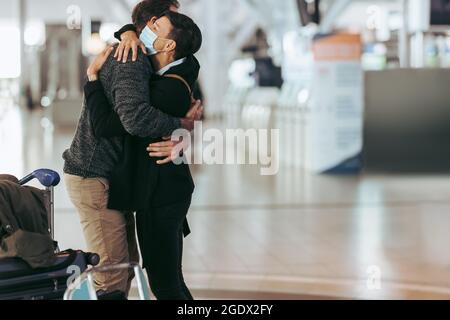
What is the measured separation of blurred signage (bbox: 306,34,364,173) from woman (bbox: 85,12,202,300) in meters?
8.66

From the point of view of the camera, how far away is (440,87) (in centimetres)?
1223

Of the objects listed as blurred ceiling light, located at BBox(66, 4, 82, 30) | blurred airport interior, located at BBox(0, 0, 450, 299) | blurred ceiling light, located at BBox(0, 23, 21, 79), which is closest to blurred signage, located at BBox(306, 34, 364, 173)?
blurred airport interior, located at BBox(0, 0, 450, 299)

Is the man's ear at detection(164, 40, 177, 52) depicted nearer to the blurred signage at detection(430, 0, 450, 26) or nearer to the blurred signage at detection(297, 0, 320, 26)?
the blurred signage at detection(430, 0, 450, 26)

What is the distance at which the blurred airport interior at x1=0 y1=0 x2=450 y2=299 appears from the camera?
5.97 meters

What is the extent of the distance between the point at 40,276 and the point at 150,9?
3.11 feet

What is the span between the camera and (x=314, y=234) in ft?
24.5

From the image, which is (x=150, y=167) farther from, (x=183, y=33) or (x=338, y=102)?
(x=338, y=102)

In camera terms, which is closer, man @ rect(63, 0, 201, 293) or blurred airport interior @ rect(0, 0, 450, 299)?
man @ rect(63, 0, 201, 293)

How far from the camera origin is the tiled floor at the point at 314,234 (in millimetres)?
5645

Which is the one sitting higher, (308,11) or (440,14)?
(308,11)

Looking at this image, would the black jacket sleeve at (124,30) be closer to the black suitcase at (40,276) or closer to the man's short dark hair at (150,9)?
the man's short dark hair at (150,9)

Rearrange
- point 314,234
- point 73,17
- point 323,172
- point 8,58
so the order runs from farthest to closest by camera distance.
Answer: point 8,58, point 73,17, point 323,172, point 314,234

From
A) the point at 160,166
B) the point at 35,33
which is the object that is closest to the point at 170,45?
the point at 160,166

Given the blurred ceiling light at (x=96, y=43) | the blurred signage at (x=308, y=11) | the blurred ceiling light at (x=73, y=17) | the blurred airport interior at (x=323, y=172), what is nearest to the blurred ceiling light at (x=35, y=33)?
the blurred ceiling light at (x=73, y=17)
